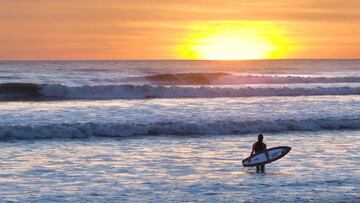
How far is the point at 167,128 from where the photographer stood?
2395cm

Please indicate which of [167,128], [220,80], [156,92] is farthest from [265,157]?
[220,80]

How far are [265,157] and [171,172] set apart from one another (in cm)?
244

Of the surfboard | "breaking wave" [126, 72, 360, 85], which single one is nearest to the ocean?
the surfboard

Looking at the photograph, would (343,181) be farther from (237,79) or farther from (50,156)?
(237,79)

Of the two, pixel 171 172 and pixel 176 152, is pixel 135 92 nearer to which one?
pixel 176 152

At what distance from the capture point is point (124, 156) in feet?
58.3

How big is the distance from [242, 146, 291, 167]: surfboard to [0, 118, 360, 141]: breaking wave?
731cm

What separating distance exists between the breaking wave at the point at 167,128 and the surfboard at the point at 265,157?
7.31 metres

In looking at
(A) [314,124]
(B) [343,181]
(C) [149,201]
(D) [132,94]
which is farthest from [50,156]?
(D) [132,94]

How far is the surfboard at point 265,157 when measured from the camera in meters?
15.9

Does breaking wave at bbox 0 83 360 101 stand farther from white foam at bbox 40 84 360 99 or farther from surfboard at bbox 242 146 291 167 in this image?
surfboard at bbox 242 146 291 167

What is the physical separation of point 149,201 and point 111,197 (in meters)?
0.83

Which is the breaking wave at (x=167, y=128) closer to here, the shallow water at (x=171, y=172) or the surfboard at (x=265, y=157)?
the shallow water at (x=171, y=172)

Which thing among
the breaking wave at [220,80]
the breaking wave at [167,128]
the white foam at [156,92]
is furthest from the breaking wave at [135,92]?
the breaking wave at [167,128]
